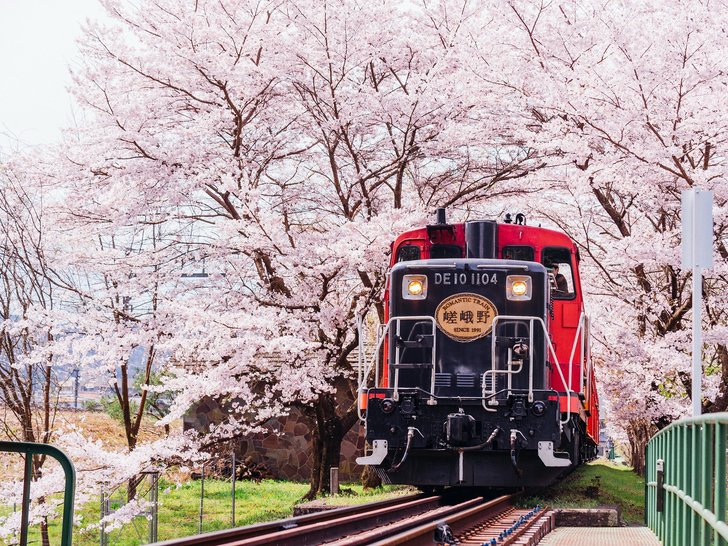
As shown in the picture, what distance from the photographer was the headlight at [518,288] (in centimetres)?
1077

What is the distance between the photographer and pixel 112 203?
16141 mm

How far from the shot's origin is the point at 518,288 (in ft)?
35.4

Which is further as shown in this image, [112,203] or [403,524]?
[112,203]

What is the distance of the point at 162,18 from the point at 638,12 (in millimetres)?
8132

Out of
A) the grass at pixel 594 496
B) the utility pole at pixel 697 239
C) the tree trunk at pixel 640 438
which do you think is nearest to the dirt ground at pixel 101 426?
the tree trunk at pixel 640 438

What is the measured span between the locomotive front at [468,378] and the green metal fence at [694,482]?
6.58 ft

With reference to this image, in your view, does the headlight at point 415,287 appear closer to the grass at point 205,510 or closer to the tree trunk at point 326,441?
the tree trunk at point 326,441

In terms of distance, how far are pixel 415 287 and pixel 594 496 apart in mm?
5937

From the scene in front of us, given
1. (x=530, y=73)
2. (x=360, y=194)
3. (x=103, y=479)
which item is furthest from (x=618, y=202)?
(x=103, y=479)

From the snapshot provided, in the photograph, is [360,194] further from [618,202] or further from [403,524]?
[403,524]

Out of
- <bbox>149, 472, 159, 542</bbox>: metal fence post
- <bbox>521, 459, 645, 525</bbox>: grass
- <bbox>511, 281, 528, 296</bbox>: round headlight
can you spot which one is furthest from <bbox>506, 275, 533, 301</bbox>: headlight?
<bbox>149, 472, 159, 542</bbox>: metal fence post

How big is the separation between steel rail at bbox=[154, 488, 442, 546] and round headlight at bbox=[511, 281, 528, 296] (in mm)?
2742

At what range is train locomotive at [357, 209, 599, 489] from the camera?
10141mm

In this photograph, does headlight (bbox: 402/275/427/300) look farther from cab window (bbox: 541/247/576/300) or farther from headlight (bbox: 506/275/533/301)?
cab window (bbox: 541/247/576/300)
